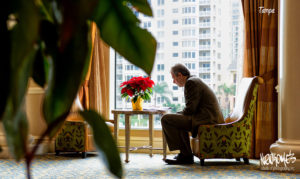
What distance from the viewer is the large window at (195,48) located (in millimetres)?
5926

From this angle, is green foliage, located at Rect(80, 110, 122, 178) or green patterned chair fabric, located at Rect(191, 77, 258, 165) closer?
green foliage, located at Rect(80, 110, 122, 178)

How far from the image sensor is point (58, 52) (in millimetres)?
357

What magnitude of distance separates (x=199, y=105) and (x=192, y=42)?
1651 mm

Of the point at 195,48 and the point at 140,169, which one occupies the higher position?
the point at 195,48

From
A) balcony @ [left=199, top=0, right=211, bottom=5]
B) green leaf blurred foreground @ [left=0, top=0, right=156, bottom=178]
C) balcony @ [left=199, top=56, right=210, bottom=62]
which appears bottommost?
green leaf blurred foreground @ [left=0, top=0, right=156, bottom=178]

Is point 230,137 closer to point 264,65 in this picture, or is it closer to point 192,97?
point 192,97

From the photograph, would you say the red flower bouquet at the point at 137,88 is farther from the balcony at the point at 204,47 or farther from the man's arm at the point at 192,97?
the balcony at the point at 204,47

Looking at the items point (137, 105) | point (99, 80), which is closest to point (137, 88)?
point (137, 105)

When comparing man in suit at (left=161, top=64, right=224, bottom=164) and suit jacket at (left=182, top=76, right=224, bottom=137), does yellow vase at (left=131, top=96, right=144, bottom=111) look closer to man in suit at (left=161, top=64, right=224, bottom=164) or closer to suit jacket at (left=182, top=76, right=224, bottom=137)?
man in suit at (left=161, top=64, right=224, bottom=164)

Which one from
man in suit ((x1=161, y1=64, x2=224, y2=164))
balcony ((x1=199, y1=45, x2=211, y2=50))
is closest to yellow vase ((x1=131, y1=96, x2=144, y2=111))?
man in suit ((x1=161, y1=64, x2=224, y2=164))

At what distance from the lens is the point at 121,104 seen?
6.42 metres

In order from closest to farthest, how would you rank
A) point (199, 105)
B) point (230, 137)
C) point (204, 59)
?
point (230, 137) < point (199, 105) < point (204, 59)

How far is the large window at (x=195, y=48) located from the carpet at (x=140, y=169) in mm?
1404

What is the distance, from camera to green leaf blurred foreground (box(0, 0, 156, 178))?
32 centimetres
